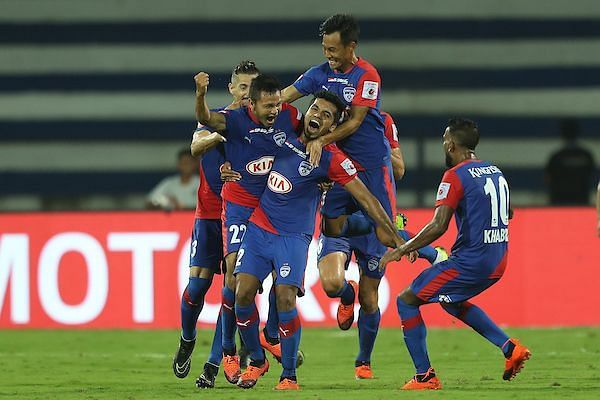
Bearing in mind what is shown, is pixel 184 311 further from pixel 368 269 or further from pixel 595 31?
pixel 595 31

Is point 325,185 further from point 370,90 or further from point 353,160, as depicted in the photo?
point 370,90

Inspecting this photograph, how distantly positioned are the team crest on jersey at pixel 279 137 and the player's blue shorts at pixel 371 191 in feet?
2.83

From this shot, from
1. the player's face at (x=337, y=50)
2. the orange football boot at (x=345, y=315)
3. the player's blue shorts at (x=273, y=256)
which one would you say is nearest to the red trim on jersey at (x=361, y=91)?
the player's face at (x=337, y=50)

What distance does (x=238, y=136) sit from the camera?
9438 mm

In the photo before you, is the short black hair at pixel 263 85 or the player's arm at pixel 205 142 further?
the player's arm at pixel 205 142

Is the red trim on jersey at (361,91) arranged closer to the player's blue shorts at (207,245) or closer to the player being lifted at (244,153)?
the player being lifted at (244,153)

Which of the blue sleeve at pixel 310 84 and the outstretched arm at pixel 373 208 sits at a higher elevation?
the blue sleeve at pixel 310 84

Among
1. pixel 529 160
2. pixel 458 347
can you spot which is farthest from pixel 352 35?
pixel 529 160

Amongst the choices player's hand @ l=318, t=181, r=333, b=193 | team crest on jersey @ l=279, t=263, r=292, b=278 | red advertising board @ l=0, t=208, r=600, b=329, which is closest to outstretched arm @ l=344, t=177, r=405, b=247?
player's hand @ l=318, t=181, r=333, b=193

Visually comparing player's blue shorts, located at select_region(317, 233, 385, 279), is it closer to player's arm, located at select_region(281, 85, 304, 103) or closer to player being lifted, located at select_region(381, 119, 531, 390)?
player's arm, located at select_region(281, 85, 304, 103)

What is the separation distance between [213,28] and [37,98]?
2302 millimetres

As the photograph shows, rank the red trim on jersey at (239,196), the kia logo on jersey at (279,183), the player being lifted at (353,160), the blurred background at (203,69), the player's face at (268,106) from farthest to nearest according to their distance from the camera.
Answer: the blurred background at (203,69) < the player being lifted at (353,160) < the red trim on jersey at (239,196) < the kia logo on jersey at (279,183) < the player's face at (268,106)

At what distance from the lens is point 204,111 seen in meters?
9.02

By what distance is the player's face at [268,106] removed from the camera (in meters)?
9.12
